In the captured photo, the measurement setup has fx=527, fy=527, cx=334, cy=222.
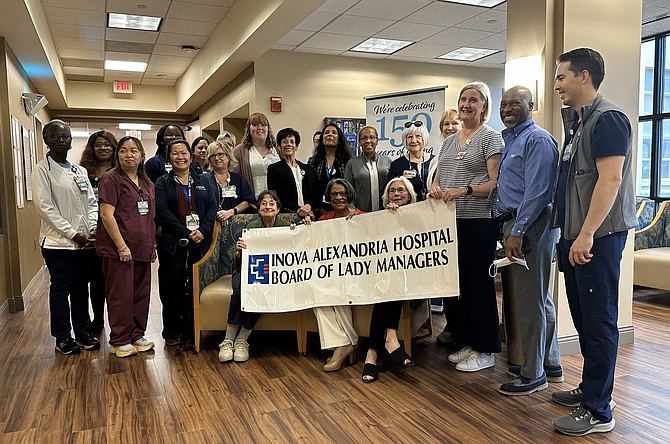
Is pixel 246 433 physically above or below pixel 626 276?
below

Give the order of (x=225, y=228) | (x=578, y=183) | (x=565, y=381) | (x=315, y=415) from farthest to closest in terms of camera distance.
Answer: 1. (x=225, y=228)
2. (x=565, y=381)
3. (x=315, y=415)
4. (x=578, y=183)

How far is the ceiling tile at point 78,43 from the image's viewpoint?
7.69m

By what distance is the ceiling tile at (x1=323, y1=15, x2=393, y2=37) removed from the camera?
6434 mm

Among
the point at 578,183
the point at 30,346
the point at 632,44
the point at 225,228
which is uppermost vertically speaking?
the point at 632,44

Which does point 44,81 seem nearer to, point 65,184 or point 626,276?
point 65,184

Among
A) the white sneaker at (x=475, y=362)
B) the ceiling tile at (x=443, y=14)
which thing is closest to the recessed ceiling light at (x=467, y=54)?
the ceiling tile at (x=443, y=14)

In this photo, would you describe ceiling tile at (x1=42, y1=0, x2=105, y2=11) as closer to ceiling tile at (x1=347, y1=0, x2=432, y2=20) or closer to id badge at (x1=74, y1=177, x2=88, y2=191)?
ceiling tile at (x1=347, y1=0, x2=432, y2=20)

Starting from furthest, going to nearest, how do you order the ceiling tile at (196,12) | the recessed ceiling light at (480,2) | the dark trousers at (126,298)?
the ceiling tile at (196,12), the recessed ceiling light at (480,2), the dark trousers at (126,298)

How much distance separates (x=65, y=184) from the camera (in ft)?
12.2

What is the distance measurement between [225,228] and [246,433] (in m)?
1.71

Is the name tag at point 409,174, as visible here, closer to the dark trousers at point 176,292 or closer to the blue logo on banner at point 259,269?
the blue logo on banner at point 259,269

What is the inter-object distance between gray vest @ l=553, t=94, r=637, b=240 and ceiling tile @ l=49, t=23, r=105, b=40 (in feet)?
22.1

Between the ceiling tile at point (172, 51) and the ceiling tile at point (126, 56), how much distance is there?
36 centimetres

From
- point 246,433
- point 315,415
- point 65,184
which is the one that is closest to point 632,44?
point 315,415
